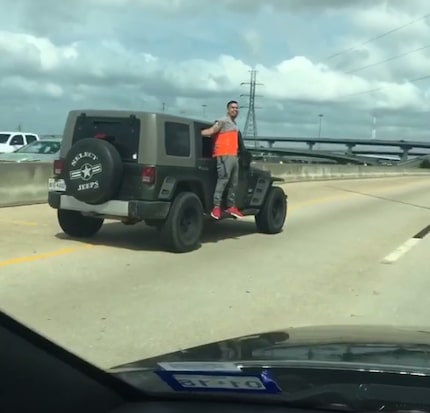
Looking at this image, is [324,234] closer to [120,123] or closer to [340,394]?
[120,123]

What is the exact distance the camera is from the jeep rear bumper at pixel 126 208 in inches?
391

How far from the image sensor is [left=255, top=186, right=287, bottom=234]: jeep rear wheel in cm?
1314

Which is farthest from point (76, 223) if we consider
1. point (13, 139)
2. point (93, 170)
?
point (13, 139)

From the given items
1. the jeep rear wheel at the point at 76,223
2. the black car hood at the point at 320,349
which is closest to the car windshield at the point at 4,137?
the jeep rear wheel at the point at 76,223

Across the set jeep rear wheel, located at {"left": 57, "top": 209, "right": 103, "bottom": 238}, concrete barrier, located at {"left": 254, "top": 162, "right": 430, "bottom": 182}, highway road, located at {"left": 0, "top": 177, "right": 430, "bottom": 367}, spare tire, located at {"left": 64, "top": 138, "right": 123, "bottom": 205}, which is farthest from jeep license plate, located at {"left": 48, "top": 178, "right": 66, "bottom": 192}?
concrete barrier, located at {"left": 254, "top": 162, "right": 430, "bottom": 182}

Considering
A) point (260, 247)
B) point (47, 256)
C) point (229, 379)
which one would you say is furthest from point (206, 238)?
point (229, 379)

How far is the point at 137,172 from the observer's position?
10.1 meters

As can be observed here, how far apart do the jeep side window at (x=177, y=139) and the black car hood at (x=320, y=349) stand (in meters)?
6.73

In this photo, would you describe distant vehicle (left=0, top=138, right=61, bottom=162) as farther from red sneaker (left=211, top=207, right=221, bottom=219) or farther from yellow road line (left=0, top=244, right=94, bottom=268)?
yellow road line (left=0, top=244, right=94, bottom=268)

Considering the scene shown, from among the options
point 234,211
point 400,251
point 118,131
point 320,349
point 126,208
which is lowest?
point 400,251

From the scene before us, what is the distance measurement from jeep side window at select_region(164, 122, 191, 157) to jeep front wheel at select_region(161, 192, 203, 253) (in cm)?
63

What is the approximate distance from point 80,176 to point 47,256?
1.25m

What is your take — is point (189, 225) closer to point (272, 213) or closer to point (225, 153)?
point (225, 153)

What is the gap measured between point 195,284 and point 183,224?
2.37 m
